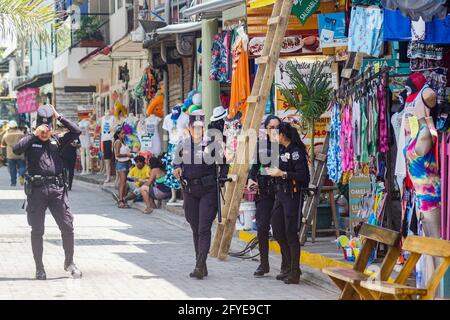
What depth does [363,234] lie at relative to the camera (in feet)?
32.4

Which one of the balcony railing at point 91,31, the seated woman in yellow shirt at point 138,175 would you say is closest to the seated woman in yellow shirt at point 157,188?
the seated woman in yellow shirt at point 138,175

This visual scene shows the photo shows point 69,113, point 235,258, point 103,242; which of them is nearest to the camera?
point 235,258

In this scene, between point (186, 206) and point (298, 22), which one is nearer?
point (186, 206)

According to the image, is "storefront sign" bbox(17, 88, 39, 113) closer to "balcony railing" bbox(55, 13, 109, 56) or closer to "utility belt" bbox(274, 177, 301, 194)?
"balcony railing" bbox(55, 13, 109, 56)

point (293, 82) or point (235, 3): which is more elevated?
point (235, 3)

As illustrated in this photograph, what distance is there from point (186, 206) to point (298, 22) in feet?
13.3

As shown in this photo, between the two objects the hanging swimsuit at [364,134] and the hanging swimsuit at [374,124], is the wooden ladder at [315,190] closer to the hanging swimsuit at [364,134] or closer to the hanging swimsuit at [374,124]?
the hanging swimsuit at [364,134]

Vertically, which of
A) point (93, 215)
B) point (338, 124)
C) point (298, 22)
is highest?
point (298, 22)

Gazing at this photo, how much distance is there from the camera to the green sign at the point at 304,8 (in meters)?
15.6

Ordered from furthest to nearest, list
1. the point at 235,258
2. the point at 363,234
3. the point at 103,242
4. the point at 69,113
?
1. the point at 69,113
2. the point at 103,242
3. the point at 235,258
4. the point at 363,234

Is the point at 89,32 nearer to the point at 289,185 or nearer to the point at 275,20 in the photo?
the point at 275,20

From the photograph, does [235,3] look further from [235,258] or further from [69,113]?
[69,113]

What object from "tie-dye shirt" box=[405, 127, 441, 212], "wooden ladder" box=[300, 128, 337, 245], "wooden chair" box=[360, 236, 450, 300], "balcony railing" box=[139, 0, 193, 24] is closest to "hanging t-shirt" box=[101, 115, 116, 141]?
"balcony railing" box=[139, 0, 193, 24]

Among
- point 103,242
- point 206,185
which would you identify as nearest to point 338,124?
point 206,185
